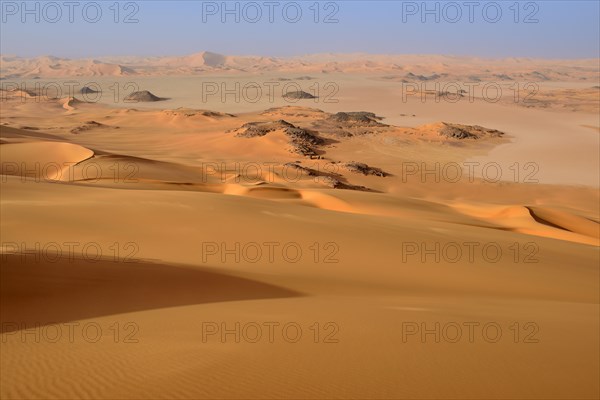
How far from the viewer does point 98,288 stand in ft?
15.8

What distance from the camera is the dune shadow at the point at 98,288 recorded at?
423cm

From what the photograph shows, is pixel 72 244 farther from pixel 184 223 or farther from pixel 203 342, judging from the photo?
pixel 203 342

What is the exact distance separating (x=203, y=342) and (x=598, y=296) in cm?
492

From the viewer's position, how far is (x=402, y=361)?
3350 mm

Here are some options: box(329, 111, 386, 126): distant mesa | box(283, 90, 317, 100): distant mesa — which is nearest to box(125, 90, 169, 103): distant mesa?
box(283, 90, 317, 100): distant mesa

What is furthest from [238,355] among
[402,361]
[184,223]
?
[184,223]

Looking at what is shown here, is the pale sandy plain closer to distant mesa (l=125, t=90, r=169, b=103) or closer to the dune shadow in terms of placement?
the dune shadow

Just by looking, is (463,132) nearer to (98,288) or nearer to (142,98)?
(98,288)

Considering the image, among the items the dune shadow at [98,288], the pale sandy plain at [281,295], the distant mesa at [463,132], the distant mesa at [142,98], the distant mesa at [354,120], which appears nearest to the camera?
the pale sandy plain at [281,295]

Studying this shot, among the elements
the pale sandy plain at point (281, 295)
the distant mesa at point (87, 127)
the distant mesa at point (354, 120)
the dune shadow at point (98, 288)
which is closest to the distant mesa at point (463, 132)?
the distant mesa at point (354, 120)

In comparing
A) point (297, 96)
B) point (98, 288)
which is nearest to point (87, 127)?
point (297, 96)

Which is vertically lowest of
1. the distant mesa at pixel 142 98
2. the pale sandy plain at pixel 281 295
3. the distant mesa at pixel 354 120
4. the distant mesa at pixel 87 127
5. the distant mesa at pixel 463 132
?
the pale sandy plain at pixel 281 295

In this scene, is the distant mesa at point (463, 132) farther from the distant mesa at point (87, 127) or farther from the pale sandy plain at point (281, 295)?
the distant mesa at point (87, 127)

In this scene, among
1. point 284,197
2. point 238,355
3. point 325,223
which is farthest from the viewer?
point 284,197
